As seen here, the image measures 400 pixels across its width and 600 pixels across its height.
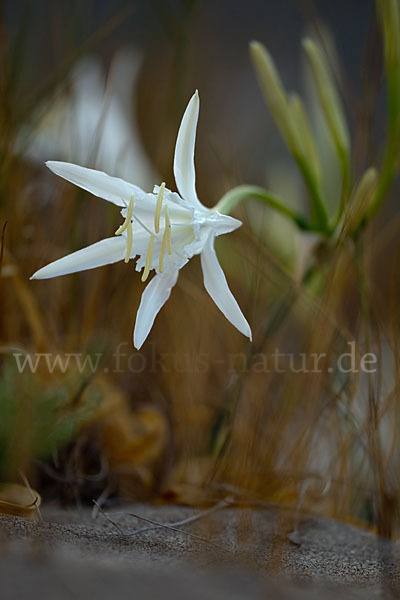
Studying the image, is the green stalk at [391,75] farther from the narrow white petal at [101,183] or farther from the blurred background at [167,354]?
the narrow white petal at [101,183]

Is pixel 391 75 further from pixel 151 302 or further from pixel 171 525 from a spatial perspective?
pixel 171 525

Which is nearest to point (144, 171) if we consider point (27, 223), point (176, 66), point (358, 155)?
point (176, 66)

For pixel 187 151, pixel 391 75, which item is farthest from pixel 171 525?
pixel 391 75

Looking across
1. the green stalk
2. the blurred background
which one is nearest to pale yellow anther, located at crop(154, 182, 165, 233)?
the blurred background

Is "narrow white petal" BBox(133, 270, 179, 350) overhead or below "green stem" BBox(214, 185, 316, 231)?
below

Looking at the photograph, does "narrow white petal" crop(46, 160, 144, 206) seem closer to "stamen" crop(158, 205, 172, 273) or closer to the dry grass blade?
"stamen" crop(158, 205, 172, 273)
